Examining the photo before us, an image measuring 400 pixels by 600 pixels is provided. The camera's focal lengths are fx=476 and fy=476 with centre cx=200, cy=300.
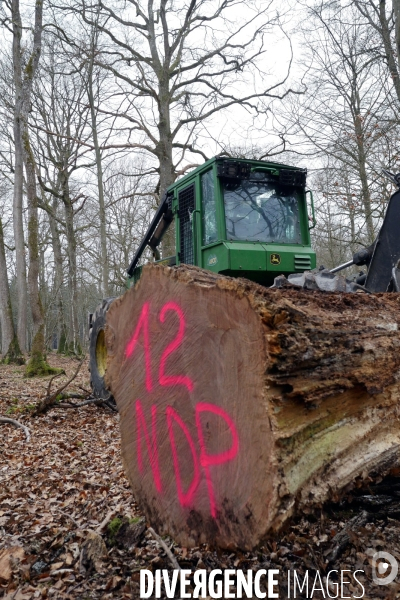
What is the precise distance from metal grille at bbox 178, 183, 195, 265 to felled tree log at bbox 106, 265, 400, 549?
3005 millimetres

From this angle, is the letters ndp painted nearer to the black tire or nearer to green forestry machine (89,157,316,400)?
green forestry machine (89,157,316,400)

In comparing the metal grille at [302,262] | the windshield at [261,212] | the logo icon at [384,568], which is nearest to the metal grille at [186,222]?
the windshield at [261,212]

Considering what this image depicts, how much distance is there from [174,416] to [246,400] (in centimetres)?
52

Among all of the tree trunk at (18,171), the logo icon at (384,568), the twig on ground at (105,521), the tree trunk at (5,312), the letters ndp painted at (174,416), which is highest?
the tree trunk at (18,171)

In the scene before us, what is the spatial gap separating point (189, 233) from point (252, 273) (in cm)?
106

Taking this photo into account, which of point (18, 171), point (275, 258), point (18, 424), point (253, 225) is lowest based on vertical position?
point (18, 424)

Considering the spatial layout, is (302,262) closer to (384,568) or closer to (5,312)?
(384,568)

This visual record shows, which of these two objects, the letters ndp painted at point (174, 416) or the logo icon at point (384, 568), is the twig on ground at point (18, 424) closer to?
the letters ndp painted at point (174, 416)

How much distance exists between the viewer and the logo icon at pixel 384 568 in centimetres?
224

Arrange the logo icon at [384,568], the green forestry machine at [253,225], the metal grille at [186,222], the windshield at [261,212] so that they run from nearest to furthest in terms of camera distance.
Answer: the logo icon at [384,568] < the green forestry machine at [253,225] < the windshield at [261,212] < the metal grille at [186,222]

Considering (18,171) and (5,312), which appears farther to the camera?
(5,312)

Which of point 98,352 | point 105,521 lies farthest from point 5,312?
point 105,521

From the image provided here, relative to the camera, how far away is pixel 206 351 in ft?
6.68

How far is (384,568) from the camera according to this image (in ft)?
7.60
